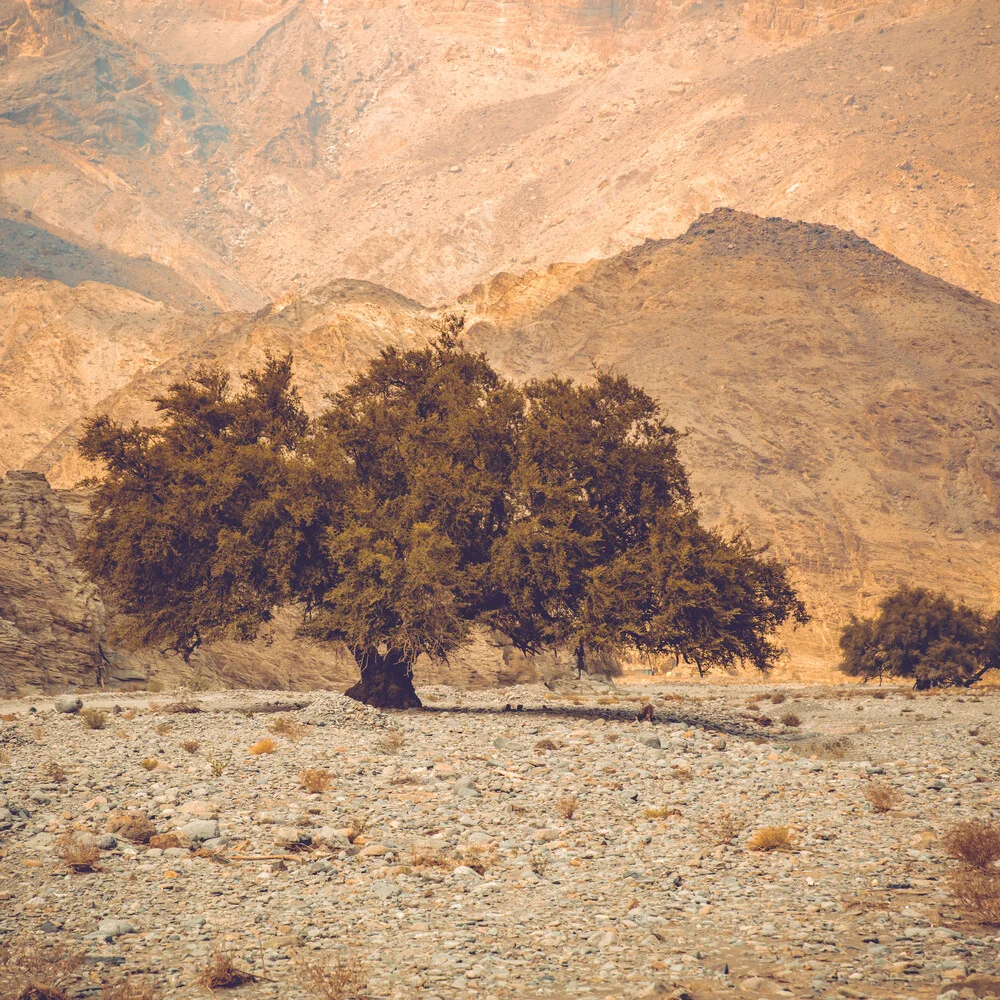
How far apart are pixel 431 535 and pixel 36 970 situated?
1843cm

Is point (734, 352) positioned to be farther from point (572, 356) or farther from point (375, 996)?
point (375, 996)

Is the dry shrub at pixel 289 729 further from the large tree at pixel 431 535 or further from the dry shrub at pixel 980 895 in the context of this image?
the dry shrub at pixel 980 895

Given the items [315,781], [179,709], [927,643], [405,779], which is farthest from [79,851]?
[927,643]

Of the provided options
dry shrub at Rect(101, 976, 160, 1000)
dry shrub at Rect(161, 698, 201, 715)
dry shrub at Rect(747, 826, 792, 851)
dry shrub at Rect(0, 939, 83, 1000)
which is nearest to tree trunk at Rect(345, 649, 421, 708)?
dry shrub at Rect(161, 698, 201, 715)

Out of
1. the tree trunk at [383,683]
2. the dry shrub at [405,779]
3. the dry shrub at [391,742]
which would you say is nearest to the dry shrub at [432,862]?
the dry shrub at [405,779]

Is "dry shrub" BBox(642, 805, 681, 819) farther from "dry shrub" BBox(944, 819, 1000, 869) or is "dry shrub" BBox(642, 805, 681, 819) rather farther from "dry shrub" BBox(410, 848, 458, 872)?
"dry shrub" BBox(944, 819, 1000, 869)

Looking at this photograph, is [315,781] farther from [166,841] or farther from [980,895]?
[980,895]

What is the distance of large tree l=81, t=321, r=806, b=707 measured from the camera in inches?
1087

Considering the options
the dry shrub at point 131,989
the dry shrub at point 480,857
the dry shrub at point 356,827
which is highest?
the dry shrub at point 480,857

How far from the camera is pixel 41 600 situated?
47.9 metres

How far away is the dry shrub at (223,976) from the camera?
9.74 meters

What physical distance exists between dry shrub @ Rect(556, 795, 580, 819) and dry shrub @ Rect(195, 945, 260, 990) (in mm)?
7067

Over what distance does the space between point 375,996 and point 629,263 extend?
136295mm

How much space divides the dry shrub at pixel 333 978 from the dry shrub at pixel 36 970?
6.54ft
